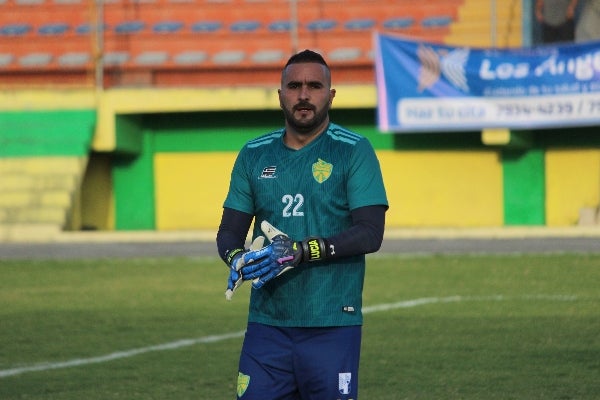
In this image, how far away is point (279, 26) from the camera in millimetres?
26625

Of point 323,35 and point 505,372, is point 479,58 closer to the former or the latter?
point 323,35

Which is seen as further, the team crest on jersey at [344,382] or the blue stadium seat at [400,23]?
the blue stadium seat at [400,23]

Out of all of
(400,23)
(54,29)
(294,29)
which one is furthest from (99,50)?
(400,23)

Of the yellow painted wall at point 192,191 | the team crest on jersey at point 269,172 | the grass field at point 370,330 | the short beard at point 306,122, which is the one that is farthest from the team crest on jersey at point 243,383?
the yellow painted wall at point 192,191

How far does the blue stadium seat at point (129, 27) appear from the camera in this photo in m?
27.0

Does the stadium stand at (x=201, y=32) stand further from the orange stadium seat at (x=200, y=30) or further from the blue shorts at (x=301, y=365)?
the blue shorts at (x=301, y=365)

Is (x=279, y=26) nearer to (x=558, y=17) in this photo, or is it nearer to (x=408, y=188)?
(x=408, y=188)

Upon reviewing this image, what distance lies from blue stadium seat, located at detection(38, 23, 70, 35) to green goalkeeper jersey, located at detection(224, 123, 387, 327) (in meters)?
23.2

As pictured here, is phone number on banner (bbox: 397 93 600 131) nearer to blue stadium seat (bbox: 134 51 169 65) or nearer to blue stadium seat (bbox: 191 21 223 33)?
blue stadium seat (bbox: 191 21 223 33)

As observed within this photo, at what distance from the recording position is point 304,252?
4.67 m

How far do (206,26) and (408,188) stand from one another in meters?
5.11

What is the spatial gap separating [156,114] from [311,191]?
74.6 ft

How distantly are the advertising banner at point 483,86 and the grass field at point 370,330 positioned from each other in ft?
18.7

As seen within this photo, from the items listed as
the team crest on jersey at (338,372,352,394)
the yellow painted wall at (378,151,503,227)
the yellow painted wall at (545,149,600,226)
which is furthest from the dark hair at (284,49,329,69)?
the yellow painted wall at (378,151,503,227)
